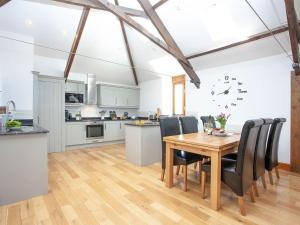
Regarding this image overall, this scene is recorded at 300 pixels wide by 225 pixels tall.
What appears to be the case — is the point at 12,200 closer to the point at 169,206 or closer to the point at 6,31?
the point at 169,206

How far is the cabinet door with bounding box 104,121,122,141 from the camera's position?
5.77 m

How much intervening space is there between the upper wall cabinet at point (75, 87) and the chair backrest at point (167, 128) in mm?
3724

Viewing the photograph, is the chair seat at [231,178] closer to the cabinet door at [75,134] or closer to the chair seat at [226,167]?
the chair seat at [226,167]

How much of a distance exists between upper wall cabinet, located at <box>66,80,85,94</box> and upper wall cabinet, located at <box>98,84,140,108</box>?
2.13ft

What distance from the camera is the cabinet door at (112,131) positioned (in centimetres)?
577

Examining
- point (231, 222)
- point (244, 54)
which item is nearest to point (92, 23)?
point (244, 54)


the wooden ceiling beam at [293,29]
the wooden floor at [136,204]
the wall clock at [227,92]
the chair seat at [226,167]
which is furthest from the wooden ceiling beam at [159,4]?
the wooden floor at [136,204]

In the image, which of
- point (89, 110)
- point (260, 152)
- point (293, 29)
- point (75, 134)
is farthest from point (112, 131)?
point (293, 29)

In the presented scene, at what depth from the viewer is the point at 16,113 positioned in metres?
3.83

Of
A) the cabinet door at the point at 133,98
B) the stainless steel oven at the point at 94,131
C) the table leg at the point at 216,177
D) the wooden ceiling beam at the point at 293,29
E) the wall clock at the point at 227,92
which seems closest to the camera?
the table leg at the point at 216,177

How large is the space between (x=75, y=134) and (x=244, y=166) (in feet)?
15.3

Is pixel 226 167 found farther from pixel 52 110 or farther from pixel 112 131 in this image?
pixel 52 110

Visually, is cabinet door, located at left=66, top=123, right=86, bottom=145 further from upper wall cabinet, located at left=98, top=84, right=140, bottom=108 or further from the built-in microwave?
upper wall cabinet, located at left=98, top=84, right=140, bottom=108

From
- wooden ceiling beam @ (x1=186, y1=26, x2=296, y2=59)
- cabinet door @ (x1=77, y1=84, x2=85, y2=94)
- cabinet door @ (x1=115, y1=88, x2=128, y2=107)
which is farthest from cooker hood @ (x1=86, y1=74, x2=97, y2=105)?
wooden ceiling beam @ (x1=186, y1=26, x2=296, y2=59)
